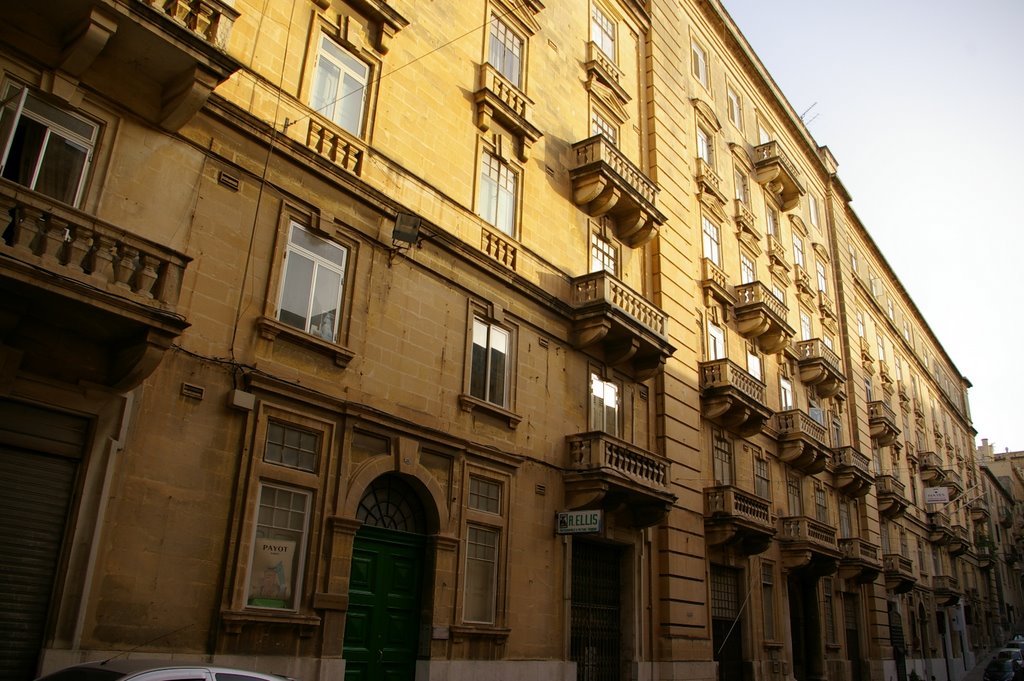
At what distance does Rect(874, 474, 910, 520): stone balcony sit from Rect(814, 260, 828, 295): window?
929 centimetres

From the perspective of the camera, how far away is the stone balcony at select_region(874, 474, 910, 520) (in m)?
39.4

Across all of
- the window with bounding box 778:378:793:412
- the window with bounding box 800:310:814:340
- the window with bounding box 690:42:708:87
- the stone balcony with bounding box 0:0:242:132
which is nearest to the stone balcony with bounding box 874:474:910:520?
the window with bounding box 800:310:814:340

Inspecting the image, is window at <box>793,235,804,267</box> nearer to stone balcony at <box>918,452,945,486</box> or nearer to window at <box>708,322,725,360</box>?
window at <box>708,322,725,360</box>

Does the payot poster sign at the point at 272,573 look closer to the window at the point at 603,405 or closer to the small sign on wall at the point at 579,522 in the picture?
the small sign on wall at the point at 579,522

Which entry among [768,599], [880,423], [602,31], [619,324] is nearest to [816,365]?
[880,423]

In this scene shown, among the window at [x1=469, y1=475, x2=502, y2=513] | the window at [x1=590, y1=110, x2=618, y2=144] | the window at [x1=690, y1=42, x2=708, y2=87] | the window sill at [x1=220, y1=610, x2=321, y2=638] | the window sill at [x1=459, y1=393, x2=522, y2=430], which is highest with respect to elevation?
the window at [x1=690, y1=42, x2=708, y2=87]

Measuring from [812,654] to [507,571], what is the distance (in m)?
17.3

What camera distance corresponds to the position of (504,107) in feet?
62.1

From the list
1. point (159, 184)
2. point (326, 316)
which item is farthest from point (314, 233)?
point (159, 184)

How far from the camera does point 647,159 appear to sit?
2536cm

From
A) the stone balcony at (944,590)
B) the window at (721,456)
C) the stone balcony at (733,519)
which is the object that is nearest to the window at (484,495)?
the stone balcony at (733,519)

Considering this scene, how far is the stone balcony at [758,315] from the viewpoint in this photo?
27.8 metres

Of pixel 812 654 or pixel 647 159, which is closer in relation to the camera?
pixel 647 159

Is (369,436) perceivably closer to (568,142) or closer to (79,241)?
(79,241)
